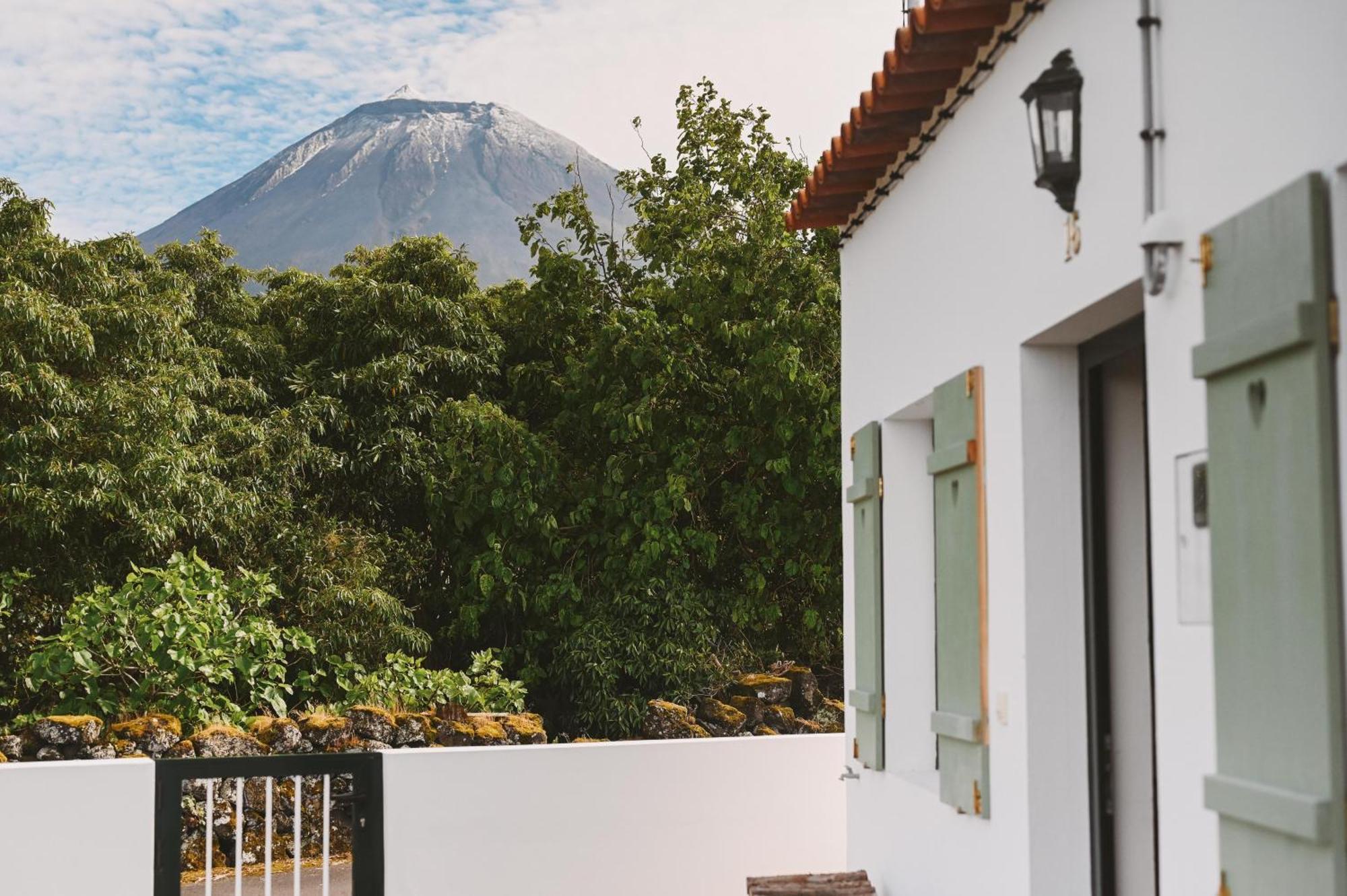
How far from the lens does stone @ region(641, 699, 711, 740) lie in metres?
7.75

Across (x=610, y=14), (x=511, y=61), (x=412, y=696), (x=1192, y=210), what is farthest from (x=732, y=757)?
(x=511, y=61)

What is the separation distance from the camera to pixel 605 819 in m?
→ 6.11

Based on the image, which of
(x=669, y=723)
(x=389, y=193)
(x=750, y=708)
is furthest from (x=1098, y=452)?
(x=389, y=193)

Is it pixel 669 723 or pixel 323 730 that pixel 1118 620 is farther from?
pixel 323 730

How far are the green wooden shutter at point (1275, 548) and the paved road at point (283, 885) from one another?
530cm

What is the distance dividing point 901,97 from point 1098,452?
1268 millimetres

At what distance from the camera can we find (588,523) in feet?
34.2

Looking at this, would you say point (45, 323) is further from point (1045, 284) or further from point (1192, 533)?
point (1192, 533)

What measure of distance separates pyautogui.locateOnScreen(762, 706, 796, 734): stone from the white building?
116 inches

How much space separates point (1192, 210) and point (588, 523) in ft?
27.3

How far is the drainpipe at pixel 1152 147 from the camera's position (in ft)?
7.93

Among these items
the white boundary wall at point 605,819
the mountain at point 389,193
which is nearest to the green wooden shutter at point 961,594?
the white boundary wall at point 605,819

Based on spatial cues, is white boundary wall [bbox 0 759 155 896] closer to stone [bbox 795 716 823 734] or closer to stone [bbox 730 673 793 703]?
stone [bbox 795 716 823 734]

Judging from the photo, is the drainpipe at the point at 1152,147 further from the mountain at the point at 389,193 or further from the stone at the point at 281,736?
the mountain at the point at 389,193
